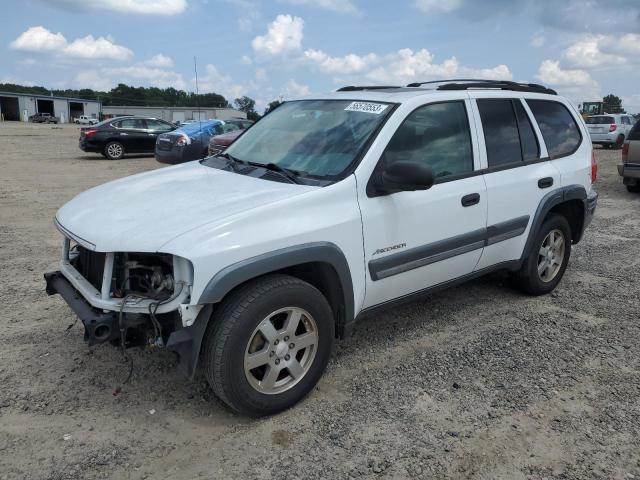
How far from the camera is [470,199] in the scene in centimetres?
388

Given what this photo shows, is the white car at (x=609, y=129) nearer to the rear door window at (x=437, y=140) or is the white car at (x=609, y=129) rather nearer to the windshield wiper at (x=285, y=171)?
the rear door window at (x=437, y=140)

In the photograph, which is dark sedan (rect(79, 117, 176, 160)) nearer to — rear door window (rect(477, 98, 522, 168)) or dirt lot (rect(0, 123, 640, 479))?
dirt lot (rect(0, 123, 640, 479))

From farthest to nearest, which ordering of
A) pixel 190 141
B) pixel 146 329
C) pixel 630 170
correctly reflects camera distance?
pixel 190 141, pixel 630 170, pixel 146 329

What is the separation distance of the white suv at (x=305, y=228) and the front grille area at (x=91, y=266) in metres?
0.01

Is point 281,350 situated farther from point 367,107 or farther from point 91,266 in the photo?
point 367,107

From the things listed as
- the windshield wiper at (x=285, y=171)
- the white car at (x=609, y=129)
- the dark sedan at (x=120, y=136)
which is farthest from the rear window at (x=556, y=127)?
the white car at (x=609, y=129)

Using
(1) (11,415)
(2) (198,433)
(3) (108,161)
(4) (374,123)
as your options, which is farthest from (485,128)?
(3) (108,161)

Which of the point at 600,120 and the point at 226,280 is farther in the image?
the point at 600,120

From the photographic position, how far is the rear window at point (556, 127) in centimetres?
471

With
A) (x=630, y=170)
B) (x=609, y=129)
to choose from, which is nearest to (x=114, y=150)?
(x=630, y=170)

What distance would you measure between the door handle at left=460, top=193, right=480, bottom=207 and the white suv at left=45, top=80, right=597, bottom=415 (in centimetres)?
1

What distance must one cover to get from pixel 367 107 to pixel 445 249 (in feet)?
3.73

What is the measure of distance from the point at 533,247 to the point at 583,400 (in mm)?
1639

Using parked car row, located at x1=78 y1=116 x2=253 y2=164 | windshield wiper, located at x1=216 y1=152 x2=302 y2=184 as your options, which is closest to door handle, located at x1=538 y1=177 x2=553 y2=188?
windshield wiper, located at x1=216 y1=152 x2=302 y2=184
